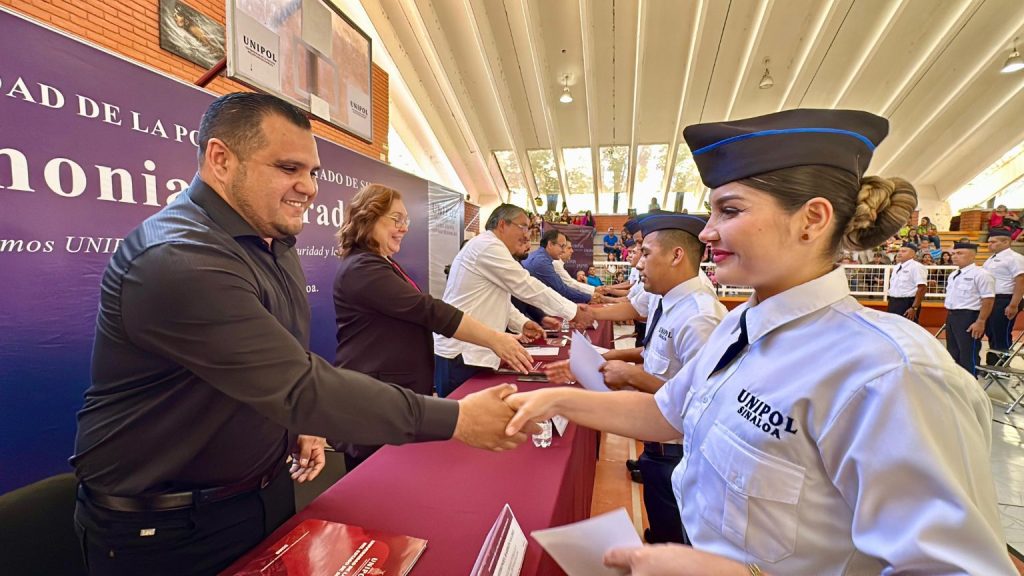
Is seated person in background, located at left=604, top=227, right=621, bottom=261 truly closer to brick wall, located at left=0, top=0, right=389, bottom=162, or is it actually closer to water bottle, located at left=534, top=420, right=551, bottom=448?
brick wall, located at left=0, top=0, right=389, bottom=162

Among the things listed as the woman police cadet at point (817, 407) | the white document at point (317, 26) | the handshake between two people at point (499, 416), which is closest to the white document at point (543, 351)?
the handshake between two people at point (499, 416)

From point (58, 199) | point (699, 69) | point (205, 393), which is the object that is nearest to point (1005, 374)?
point (205, 393)

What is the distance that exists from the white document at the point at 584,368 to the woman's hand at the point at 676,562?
1.04 m

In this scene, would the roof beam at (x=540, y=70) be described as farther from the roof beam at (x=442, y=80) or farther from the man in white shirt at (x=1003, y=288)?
the man in white shirt at (x=1003, y=288)

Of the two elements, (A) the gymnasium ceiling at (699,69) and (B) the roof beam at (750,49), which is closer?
(B) the roof beam at (750,49)

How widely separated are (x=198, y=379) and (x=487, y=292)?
2.32 metres

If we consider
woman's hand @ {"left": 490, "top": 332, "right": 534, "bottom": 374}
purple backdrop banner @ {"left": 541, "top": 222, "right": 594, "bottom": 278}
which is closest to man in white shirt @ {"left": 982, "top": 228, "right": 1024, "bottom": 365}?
purple backdrop banner @ {"left": 541, "top": 222, "right": 594, "bottom": 278}

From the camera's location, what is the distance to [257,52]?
390cm

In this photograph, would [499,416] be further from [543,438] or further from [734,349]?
[734,349]

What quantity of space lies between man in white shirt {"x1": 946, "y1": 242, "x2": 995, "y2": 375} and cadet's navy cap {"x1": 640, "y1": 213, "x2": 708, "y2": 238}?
6.19m

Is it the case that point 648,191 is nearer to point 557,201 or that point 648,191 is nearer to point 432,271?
point 557,201

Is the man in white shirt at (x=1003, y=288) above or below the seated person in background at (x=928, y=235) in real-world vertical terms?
below

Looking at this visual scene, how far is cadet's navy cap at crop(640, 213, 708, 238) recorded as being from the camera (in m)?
2.15

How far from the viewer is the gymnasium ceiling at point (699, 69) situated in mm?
8969
